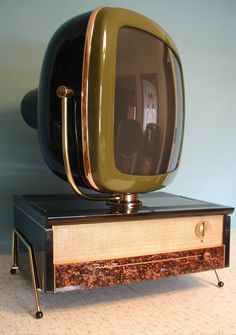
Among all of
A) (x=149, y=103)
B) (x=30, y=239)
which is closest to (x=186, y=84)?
(x=149, y=103)

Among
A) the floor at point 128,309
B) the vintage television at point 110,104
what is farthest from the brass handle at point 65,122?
the floor at point 128,309

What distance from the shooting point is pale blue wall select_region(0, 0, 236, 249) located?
123 cm

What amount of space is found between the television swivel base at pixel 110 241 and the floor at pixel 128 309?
5 centimetres

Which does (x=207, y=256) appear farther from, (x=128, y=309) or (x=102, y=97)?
(x=102, y=97)

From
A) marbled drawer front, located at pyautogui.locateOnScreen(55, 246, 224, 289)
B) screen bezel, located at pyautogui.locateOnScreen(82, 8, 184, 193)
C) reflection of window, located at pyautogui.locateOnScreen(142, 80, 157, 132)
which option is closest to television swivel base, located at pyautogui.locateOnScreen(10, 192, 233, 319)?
marbled drawer front, located at pyautogui.locateOnScreen(55, 246, 224, 289)

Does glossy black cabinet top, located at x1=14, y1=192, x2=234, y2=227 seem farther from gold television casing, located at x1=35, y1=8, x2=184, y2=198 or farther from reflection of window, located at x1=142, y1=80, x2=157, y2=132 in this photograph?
reflection of window, located at x1=142, y1=80, x2=157, y2=132

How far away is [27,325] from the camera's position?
75cm

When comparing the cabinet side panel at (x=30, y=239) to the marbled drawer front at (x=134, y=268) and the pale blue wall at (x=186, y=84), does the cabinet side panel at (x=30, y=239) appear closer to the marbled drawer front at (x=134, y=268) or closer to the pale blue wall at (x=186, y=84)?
the marbled drawer front at (x=134, y=268)

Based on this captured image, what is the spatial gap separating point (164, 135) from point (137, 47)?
21 cm

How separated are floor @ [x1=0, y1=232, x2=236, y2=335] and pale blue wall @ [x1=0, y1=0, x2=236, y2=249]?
385 millimetres

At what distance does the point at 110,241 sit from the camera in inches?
32.1

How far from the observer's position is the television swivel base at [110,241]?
0.77 m

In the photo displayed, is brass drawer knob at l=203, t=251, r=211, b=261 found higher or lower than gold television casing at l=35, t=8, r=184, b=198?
lower

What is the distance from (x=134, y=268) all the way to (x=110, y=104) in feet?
1.26
